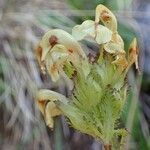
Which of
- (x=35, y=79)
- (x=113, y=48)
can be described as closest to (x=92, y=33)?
(x=113, y=48)

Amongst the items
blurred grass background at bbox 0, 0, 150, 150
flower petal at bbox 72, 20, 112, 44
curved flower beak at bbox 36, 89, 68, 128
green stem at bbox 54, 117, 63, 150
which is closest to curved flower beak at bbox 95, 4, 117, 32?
flower petal at bbox 72, 20, 112, 44

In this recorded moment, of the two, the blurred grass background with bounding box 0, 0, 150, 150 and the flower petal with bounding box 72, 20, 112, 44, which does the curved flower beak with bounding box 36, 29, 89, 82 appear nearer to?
the flower petal with bounding box 72, 20, 112, 44

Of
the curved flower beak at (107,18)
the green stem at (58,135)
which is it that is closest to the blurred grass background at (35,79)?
the green stem at (58,135)

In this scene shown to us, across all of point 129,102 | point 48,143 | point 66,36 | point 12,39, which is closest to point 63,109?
point 66,36

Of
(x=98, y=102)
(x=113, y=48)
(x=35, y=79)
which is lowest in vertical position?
(x=98, y=102)

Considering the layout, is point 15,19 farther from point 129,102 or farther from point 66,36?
point 66,36

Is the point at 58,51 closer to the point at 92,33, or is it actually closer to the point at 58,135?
the point at 92,33

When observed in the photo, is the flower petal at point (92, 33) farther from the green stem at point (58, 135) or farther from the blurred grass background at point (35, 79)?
the green stem at point (58, 135)

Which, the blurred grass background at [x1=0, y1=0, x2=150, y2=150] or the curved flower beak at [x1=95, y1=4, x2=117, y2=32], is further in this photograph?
the blurred grass background at [x1=0, y1=0, x2=150, y2=150]
